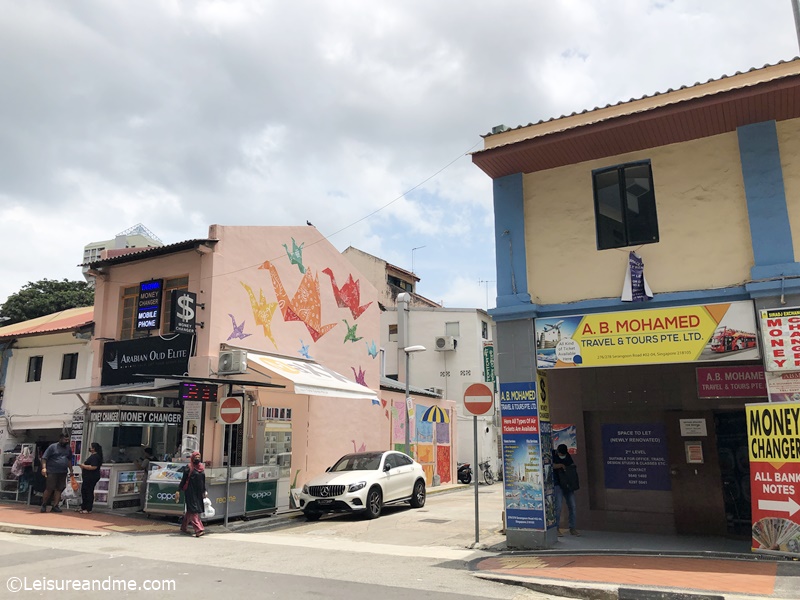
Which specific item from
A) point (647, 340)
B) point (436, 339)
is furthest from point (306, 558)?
point (436, 339)

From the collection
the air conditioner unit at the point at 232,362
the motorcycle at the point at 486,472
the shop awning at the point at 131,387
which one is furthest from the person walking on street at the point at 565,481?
the motorcycle at the point at 486,472

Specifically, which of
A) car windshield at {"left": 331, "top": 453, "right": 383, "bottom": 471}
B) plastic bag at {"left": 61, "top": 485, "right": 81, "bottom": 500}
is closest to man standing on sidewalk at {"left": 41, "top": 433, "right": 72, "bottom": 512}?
plastic bag at {"left": 61, "top": 485, "right": 81, "bottom": 500}

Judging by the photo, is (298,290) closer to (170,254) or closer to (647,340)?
(170,254)

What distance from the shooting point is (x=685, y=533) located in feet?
41.5

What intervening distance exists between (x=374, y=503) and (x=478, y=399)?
5.37 m

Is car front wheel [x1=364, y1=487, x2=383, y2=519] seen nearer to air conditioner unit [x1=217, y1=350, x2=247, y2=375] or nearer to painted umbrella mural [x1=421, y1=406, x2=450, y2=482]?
air conditioner unit [x1=217, y1=350, x2=247, y2=375]

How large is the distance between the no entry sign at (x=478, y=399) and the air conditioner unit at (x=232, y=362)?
6.31 m

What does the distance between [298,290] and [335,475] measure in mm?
6258

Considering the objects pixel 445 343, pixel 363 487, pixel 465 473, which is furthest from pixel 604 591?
pixel 445 343

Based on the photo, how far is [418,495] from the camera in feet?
58.4

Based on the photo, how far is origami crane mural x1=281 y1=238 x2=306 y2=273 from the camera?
19452mm

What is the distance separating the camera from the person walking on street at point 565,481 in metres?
12.0

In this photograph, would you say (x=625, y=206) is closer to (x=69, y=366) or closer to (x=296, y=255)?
(x=296, y=255)

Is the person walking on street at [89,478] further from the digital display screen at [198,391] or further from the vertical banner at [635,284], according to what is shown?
the vertical banner at [635,284]
